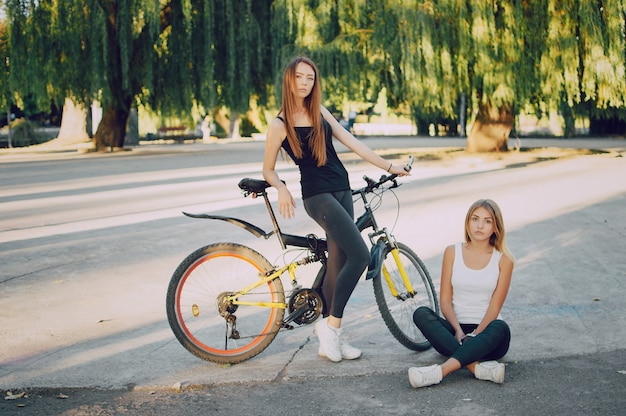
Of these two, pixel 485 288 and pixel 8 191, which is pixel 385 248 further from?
pixel 8 191

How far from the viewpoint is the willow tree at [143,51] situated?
22344 mm

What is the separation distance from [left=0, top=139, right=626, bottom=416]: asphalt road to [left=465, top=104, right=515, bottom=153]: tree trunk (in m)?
9.41

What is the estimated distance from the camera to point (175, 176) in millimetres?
17734

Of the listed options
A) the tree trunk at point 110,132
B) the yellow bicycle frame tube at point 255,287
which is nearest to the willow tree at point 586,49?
the tree trunk at point 110,132

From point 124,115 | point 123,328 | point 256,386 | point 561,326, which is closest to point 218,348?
point 256,386

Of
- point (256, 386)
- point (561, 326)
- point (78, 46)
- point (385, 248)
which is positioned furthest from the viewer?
point (78, 46)

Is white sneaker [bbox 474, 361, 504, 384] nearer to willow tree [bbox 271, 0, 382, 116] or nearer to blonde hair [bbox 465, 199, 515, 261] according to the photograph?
blonde hair [bbox 465, 199, 515, 261]

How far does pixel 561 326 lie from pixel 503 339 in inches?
41.1

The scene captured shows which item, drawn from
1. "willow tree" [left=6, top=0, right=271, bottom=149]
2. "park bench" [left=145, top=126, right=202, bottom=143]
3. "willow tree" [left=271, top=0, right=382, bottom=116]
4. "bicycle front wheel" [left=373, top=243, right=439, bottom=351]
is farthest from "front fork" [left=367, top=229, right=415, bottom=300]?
"park bench" [left=145, top=126, right=202, bottom=143]

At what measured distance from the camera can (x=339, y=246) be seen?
457 centimetres

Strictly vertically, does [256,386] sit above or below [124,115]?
below

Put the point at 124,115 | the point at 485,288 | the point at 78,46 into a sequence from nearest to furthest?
1. the point at 485,288
2. the point at 78,46
3. the point at 124,115

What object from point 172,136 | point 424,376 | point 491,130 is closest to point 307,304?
point 424,376

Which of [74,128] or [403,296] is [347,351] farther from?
[74,128]
